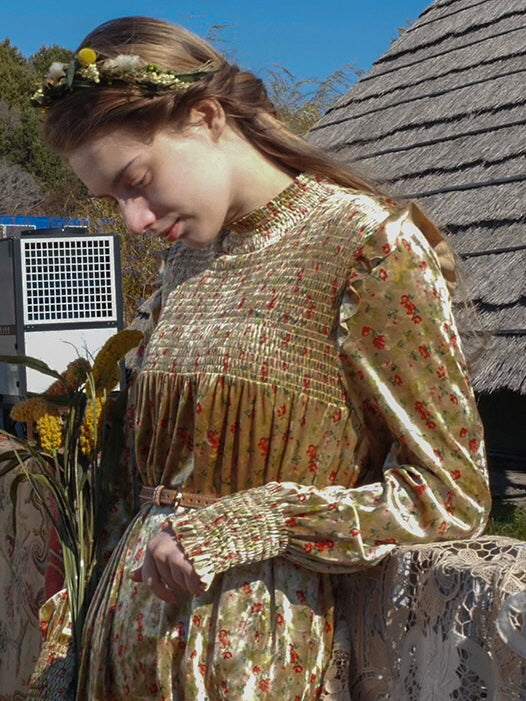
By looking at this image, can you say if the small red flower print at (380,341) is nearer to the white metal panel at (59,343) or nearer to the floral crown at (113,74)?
Answer: the floral crown at (113,74)

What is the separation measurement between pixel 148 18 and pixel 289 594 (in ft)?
2.79

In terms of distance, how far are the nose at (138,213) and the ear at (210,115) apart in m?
0.14

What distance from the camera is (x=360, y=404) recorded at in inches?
61.4

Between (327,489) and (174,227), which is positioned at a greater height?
(174,227)

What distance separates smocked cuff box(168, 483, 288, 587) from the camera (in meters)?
1.50

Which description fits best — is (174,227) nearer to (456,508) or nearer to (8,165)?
(456,508)

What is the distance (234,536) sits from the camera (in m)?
1.51

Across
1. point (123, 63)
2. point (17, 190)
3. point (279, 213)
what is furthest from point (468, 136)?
point (17, 190)

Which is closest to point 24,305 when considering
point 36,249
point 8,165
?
point 36,249

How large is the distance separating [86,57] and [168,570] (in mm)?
719

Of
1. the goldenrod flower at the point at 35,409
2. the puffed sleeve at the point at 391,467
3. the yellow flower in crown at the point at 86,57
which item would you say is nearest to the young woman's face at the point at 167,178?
the yellow flower in crown at the point at 86,57

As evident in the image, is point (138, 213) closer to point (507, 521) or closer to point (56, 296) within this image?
point (507, 521)

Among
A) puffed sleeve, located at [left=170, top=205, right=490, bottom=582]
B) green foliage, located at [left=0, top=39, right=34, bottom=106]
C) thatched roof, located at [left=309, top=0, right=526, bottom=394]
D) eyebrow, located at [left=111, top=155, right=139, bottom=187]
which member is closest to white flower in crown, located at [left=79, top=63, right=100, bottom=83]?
eyebrow, located at [left=111, top=155, right=139, bottom=187]

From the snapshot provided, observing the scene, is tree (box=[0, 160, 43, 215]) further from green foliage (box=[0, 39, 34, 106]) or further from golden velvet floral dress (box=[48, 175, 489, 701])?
golden velvet floral dress (box=[48, 175, 489, 701])
